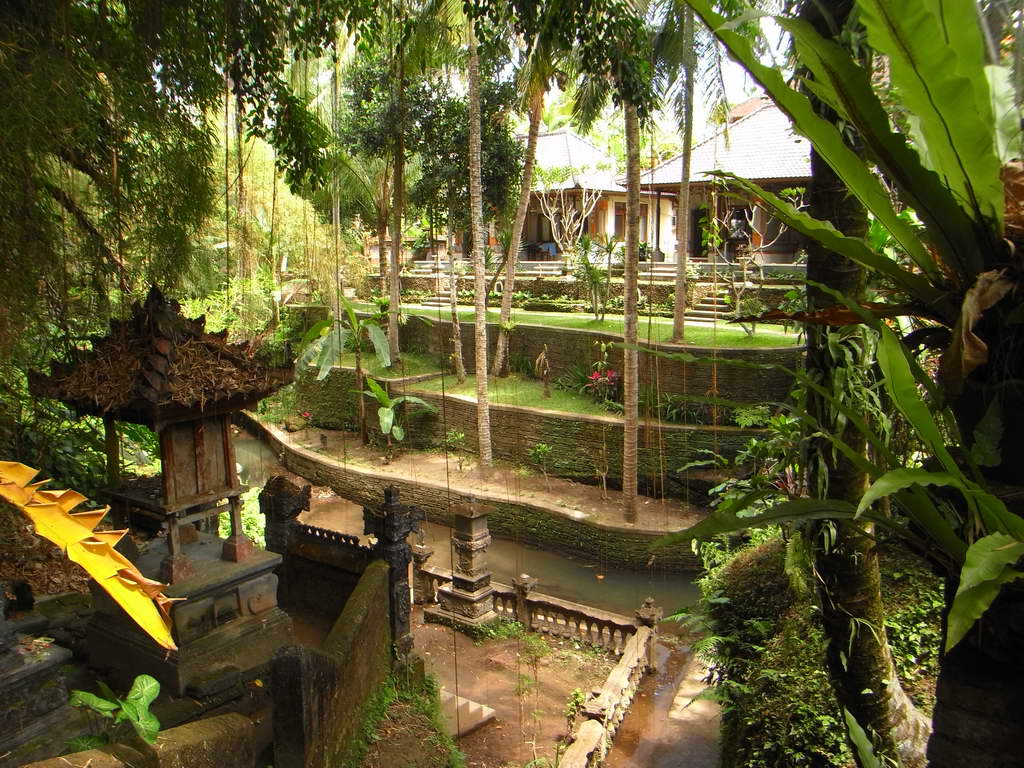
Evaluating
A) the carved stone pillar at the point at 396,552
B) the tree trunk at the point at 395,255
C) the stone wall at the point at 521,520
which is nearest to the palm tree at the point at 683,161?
the stone wall at the point at 521,520

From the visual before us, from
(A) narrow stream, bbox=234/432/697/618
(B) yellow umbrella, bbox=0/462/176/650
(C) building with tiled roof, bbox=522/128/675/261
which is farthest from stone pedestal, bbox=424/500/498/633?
(C) building with tiled roof, bbox=522/128/675/261

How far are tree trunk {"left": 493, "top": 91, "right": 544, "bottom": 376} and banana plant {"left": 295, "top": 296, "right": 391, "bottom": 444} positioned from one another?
2.79m

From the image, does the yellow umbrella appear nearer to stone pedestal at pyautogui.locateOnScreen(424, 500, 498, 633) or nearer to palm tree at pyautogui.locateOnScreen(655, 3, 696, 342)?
stone pedestal at pyautogui.locateOnScreen(424, 500, 498, 633)

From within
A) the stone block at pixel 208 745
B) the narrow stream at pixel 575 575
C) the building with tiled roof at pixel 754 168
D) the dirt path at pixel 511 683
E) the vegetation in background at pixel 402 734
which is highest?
the building with tiled roof at pixel 754 168

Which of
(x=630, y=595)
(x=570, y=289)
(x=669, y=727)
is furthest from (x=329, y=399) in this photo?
(x=669, y=727)

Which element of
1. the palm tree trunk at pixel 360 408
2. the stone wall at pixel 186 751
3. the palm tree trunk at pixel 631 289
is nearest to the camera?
the stone wall at pixel 186 751

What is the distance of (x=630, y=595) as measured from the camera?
33.4 ft

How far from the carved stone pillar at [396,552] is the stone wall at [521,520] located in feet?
8.73

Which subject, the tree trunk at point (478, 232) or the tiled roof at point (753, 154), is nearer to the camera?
the tree trunk at point (478, 232)

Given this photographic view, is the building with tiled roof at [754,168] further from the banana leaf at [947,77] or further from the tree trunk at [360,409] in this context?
the banana leaf at [947,77]

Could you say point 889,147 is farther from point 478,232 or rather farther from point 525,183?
point 525,183

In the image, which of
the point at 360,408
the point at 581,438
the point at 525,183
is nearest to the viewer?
the point at 525,183

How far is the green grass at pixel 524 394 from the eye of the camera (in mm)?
12797

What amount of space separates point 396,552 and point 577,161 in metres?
15.6
